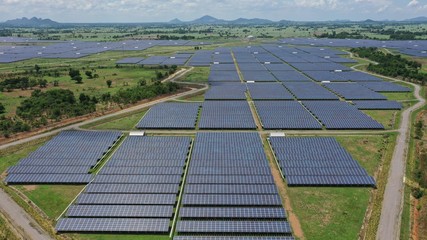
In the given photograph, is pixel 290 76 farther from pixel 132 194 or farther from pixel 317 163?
pixel 132 194

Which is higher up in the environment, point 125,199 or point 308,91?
point 308,91

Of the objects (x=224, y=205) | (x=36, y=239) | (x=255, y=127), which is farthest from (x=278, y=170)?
(x=36, y=239)

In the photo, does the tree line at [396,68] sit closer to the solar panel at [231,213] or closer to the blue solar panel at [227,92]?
the blue solar panel at [227,92]

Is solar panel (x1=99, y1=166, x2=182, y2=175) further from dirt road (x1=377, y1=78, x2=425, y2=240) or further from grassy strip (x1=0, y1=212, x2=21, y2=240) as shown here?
dirt road (x1=377, y1=78, x2=425, y2=240)

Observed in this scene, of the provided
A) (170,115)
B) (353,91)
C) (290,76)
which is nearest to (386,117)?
(353,91)

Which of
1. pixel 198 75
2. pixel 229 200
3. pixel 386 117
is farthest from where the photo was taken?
pixel 198 75

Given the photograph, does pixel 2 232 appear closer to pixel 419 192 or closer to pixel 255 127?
pixel 255 127
